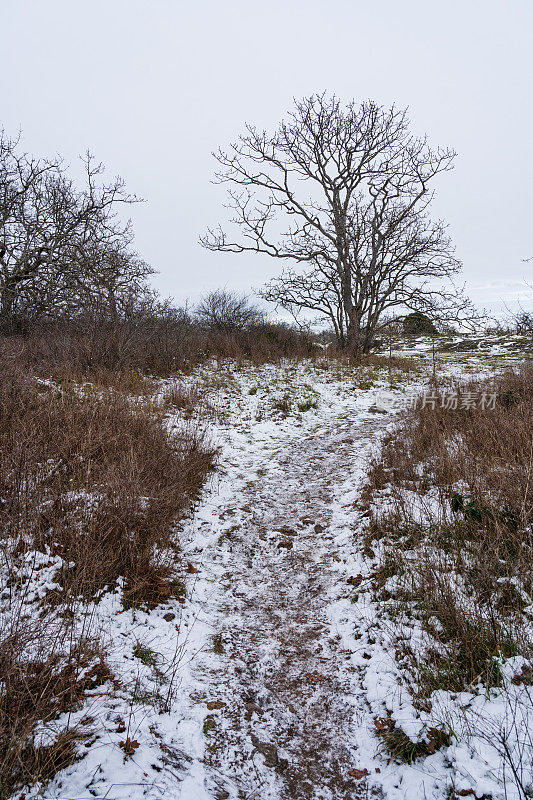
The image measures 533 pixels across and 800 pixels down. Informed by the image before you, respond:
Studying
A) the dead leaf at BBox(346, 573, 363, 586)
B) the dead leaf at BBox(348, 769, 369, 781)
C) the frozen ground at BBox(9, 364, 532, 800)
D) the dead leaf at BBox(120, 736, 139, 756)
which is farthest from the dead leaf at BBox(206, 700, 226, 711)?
the dead leaf at BBox(346, 573, 363, 586)

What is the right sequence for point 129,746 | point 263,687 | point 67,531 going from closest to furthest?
point 129,746, point 263,687, point 67,531

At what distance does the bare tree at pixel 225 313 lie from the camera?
17481mm

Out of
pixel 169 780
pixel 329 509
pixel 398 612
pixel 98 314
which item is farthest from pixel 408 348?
pixel 169 780

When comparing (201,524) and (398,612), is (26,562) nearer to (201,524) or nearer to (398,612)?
(201,524)

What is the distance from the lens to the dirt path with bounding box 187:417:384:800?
2068 mm

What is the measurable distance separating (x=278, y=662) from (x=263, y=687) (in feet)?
0.76

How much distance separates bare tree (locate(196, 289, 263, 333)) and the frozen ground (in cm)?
1331

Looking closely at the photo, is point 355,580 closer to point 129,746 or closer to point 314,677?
point 314,677

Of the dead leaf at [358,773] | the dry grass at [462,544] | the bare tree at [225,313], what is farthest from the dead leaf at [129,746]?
the bare tree at [225,313]

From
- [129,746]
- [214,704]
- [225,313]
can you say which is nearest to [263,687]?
[214,704]

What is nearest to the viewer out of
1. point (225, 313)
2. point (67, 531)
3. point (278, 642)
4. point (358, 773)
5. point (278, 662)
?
point (358, 773)

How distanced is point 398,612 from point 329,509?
7.11 ft

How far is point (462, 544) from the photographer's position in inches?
133

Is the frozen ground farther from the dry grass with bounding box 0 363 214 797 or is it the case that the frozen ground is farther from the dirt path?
the dry grass with bounding box 0 363 214 797
